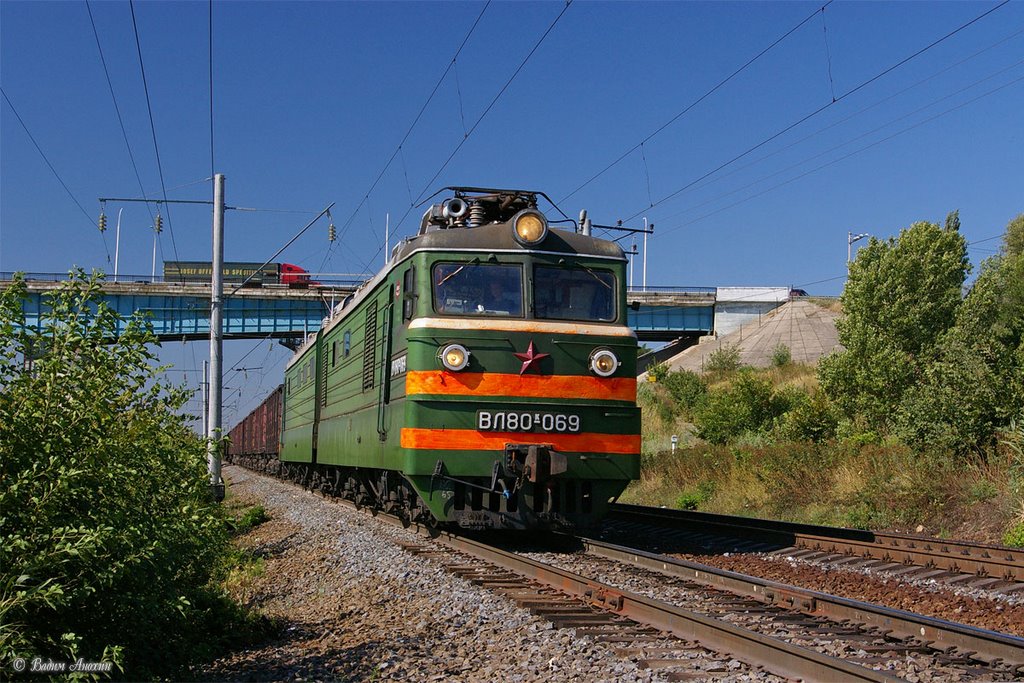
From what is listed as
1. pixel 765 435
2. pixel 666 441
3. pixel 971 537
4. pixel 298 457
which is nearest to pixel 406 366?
pixel 971 537

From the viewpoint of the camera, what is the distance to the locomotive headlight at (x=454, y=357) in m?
9.82

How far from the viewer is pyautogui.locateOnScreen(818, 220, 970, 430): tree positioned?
A: 22.3 meters

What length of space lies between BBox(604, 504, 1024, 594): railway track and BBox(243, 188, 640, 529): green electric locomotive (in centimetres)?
187

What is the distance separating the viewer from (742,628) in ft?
19.9

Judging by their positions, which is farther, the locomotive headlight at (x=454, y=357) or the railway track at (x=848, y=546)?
the locomotive headlight at (x=454, y=357)

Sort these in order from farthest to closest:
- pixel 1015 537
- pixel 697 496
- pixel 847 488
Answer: pixel 697 496, pixel 847 488, pixel 1015 537

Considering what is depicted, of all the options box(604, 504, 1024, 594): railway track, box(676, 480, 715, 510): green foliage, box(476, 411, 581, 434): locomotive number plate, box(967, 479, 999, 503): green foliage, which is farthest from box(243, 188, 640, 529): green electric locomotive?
box(676, 480, 715, 510): green foliage

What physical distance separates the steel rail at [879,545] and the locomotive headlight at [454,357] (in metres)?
4.32

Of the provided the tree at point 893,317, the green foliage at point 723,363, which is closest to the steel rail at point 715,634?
the tree at point 893,317

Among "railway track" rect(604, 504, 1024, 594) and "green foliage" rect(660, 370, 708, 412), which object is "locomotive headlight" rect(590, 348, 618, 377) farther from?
"green foliage" rect(660, 370, 708, 412)

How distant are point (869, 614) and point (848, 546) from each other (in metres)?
4.10

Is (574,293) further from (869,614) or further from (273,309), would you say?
(273,309)

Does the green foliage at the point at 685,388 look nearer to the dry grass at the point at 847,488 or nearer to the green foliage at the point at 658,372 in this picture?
the green foliage at the point at 658,372

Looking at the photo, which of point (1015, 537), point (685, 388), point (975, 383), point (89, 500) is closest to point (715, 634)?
point (89, 500)
